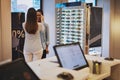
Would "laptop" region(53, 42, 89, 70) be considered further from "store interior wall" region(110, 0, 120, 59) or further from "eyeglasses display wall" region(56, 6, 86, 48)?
"store interior wall" region(110, 0, 120, 59)

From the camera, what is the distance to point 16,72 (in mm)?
1370

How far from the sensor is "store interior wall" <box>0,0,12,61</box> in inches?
141

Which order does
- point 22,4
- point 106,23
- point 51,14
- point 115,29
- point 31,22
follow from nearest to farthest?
point 31,22 < point 22,4 < point 51,14 < point 106,23 < point 115,29

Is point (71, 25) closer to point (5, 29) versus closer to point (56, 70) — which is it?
point (5, 29)

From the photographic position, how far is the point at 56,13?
15.8 ft

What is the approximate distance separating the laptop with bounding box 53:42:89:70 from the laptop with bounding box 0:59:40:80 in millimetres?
668

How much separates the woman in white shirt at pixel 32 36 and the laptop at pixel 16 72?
210 cm

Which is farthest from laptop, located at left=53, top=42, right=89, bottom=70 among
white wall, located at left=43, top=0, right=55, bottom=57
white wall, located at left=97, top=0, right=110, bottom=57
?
white wall, located at left=97, top=0, right=110, bottom=57

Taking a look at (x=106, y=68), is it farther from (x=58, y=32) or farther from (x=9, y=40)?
(x=58, y=32)

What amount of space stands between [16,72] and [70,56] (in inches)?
36.6

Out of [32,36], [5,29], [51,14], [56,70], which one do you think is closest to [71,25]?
[51,14]

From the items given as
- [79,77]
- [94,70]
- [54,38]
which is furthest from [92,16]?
[79,77]

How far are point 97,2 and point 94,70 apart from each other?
4.27 metres

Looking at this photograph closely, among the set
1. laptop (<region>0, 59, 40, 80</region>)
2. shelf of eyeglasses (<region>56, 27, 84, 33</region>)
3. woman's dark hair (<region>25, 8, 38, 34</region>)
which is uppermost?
woman's dark hair (<region>25, 8, 38, 34</region>)
